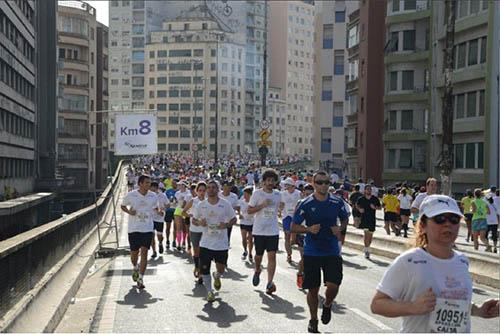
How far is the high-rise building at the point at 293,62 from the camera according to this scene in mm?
185375

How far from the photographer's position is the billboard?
24786 millimetres

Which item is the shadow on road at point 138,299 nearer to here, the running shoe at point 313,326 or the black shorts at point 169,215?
the running shoe at point 313,326

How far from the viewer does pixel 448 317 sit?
13.8ft

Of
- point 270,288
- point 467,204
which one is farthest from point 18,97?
point 270,288

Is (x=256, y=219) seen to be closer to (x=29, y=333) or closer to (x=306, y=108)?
(x=29, y=333)

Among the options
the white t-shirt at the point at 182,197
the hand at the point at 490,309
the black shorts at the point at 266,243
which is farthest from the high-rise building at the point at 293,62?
the hand at the point at 490,309

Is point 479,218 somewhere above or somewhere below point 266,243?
below

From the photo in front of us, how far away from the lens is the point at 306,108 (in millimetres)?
191875

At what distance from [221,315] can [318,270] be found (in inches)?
80.1

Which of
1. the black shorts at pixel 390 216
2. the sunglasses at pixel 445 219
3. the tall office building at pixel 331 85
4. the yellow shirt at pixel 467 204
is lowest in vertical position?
the black shorts at pixel 390 216

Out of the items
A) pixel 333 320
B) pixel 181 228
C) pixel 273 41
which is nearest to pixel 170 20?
pixel 273 41

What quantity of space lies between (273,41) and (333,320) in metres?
179

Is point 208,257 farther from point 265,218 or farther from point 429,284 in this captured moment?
point 429,284

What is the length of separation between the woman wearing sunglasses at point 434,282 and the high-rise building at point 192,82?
15199cm
